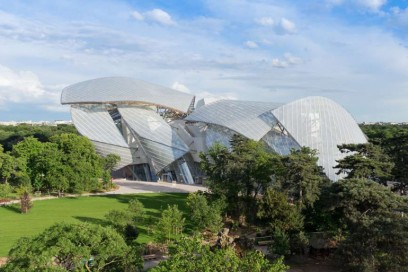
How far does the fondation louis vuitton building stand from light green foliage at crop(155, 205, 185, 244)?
2277cm

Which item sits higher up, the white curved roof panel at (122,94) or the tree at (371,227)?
the white curved roof panel at (122,94)

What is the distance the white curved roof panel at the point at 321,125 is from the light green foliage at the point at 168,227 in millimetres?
21814

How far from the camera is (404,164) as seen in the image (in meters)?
37.5

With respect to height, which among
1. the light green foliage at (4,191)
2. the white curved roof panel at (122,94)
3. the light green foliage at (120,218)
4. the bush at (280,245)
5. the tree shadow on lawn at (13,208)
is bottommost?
the bush at (280,245)

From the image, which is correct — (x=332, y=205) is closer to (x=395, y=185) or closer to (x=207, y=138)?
(x=395, y=185)

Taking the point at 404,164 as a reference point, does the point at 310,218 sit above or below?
below

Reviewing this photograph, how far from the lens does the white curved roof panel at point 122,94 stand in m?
57.6

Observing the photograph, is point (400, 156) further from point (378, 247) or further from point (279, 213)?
point (378, 247)

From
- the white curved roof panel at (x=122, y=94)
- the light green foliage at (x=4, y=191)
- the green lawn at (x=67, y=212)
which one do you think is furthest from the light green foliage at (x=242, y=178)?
the white curved roof panel at (x=122, y=94)

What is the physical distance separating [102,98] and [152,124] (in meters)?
7.82

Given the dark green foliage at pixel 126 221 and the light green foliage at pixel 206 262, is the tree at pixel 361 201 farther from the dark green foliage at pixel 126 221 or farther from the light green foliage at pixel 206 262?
the dark green foliage at pixel 126 221

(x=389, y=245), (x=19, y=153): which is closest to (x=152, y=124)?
(x=19, y=153)

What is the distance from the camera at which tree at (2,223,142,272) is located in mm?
13539

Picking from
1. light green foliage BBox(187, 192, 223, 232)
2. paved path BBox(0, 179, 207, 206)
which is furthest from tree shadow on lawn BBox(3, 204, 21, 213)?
light green foliage BBox(187, 192, 223, 232)
